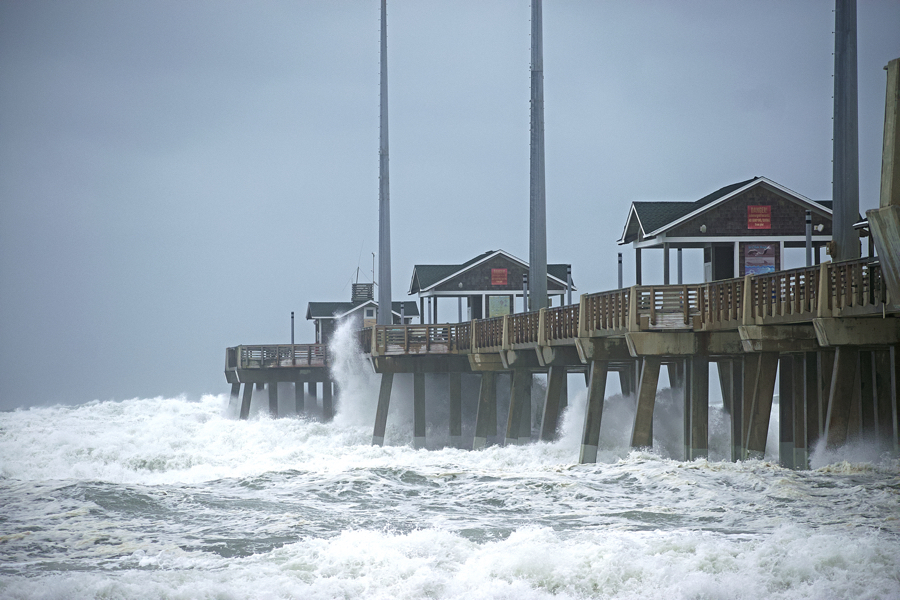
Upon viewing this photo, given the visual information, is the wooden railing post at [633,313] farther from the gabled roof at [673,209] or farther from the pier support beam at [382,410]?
the pier support beam at [382,410]

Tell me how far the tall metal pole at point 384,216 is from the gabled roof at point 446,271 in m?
7.88

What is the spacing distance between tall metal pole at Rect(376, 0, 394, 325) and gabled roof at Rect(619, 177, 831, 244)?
36.0ft

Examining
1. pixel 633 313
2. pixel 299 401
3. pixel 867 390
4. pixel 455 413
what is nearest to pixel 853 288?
pixel 867 390

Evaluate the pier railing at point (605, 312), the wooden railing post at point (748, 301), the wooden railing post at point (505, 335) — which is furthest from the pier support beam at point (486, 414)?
the wooden railing post at point (748, 301)

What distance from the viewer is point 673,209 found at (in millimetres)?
33156

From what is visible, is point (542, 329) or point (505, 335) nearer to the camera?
point (542, 329)

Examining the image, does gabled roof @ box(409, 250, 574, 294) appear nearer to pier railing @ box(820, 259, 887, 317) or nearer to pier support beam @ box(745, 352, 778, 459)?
pier support beam @ box(745, 352, 778, 459)

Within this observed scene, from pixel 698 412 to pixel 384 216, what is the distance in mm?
21803

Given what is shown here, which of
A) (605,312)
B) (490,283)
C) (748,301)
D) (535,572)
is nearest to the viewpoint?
(535,572)

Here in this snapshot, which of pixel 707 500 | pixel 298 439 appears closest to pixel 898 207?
pixel 707 500

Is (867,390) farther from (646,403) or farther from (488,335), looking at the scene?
(488,335)

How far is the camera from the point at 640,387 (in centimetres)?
2342

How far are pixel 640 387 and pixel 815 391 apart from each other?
3.80 metres

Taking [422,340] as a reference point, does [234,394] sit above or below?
below
